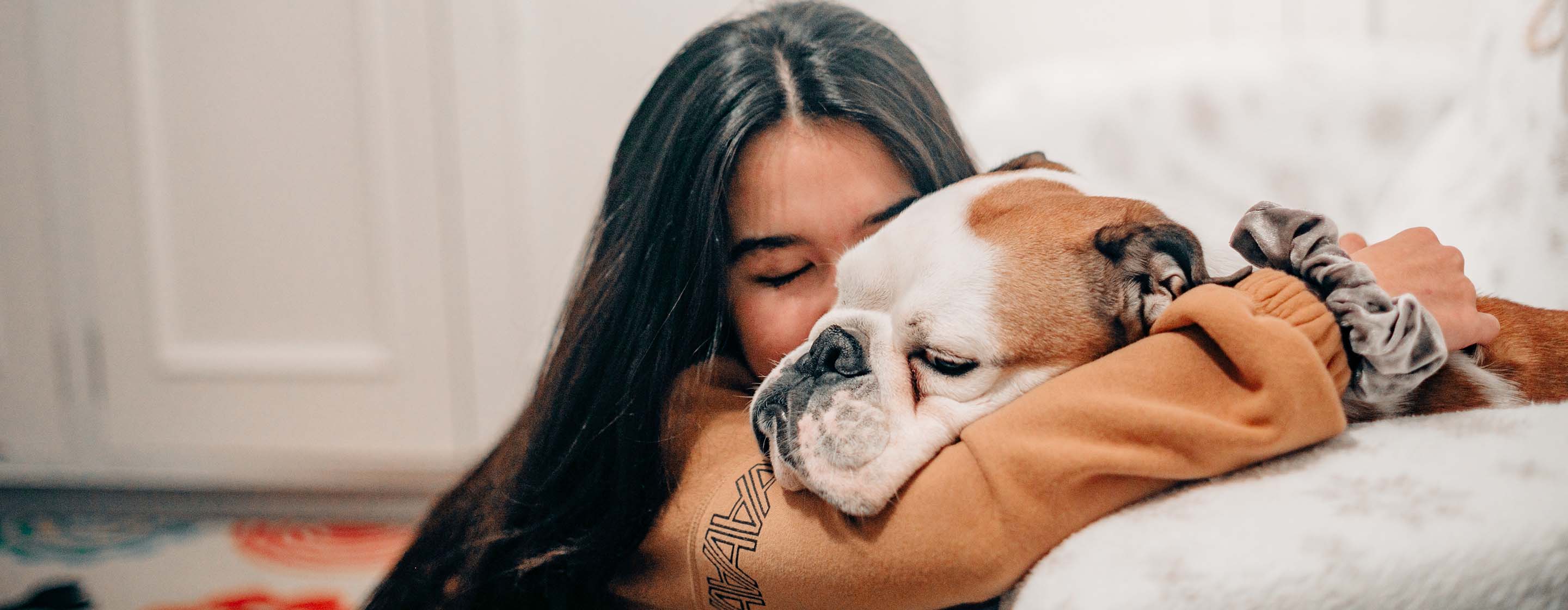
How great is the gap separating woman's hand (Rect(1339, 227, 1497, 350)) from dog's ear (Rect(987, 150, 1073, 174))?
297 millimetres

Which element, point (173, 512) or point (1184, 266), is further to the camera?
point (173, 512)

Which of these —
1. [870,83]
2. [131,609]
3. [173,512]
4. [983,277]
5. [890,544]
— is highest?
[870,83]

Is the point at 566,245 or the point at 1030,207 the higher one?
the point at 1030,207

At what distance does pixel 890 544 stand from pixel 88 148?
2.58 m

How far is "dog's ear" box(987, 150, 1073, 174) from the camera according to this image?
88 cm

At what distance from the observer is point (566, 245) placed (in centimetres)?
217

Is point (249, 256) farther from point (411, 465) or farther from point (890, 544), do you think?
point (890, 544)

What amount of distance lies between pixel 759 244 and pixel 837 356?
6.9 inches

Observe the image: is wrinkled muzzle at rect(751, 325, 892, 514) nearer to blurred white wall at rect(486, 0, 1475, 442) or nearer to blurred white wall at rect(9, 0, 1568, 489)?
blurred white wall at rect(486, 0, 1475, 442)

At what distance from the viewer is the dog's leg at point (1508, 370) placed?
623mm

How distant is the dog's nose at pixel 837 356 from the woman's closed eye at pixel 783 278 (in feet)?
0.45

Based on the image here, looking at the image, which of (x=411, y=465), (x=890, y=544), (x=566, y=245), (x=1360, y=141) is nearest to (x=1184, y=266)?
(x=890, y=544)

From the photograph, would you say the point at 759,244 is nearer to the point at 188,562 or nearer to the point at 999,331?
the point at 999,331

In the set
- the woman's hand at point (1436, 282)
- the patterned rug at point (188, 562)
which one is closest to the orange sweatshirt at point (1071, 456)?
the woman's hand at point (1436, 282)
